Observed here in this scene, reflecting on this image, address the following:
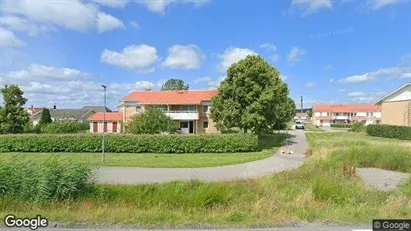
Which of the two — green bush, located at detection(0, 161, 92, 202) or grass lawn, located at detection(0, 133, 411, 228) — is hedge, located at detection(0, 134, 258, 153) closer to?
grass lawn, located at detection(0, 133, 411, 228)

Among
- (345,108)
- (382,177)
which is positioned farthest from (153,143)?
(345,108)

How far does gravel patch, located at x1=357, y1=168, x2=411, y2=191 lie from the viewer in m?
9.87

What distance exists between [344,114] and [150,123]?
3173 inches

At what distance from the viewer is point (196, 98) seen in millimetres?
40688

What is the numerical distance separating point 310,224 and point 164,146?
18536 millimetres

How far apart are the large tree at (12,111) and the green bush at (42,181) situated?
1426 inches

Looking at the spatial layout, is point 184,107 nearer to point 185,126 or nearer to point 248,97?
point 185,126

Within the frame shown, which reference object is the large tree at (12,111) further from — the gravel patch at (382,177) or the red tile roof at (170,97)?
the gravel patch at (382,177)

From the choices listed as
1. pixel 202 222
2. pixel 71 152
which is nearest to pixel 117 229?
pixel 202 222

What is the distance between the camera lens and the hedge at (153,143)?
23.1 metres

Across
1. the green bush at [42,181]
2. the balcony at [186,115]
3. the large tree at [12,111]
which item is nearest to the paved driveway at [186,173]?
the green bush at [42,181]

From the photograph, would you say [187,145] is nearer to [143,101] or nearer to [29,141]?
[29,141]

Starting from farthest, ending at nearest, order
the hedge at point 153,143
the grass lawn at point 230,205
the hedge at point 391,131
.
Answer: the hedge at point 391,131, the hedge at point 153,143, the grass lawn at point 230,205

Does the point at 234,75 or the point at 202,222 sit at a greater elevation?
the point at 234,75
